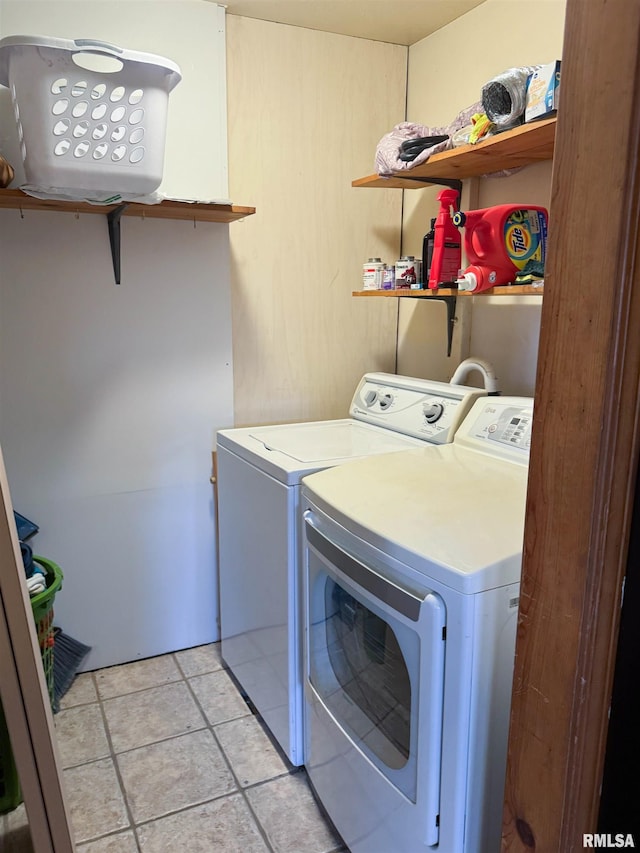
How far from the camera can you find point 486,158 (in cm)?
182

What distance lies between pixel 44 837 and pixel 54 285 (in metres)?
1.59

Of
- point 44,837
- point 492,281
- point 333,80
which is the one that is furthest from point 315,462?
point 333,80

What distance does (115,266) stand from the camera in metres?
2.13

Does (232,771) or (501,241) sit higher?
(501,241)

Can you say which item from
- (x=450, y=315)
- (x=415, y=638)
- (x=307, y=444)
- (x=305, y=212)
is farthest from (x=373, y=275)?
(x=415, y=638)

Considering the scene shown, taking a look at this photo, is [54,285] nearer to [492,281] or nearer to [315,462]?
[315,462]

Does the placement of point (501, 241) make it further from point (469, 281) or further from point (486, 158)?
point (486, 158)

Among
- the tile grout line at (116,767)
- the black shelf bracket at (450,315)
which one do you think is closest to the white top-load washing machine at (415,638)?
the tile grout line at (116,767)

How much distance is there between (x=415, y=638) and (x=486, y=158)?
1.41m

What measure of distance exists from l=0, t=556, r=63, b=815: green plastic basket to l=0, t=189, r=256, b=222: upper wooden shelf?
1.16m

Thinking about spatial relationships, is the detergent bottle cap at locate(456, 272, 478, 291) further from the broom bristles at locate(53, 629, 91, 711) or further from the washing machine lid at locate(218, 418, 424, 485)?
the broom bristles at locate(53, 629, 91, 711)

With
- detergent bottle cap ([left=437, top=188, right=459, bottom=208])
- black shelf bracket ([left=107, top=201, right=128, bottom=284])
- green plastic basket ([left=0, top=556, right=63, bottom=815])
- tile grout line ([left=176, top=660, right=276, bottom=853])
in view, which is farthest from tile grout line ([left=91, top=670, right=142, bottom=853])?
detergent bottle cap ([left=437, top=188, right=459, bottom=208])

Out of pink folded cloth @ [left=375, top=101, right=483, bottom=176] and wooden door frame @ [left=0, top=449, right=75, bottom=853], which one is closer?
wooden door frame @ [left=0, top=449, right=75, bottom=853]

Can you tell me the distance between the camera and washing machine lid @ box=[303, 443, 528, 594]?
1088 millimetres
